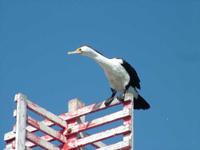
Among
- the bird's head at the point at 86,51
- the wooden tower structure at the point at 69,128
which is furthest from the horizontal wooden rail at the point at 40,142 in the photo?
the bird's head at the point at 86,51

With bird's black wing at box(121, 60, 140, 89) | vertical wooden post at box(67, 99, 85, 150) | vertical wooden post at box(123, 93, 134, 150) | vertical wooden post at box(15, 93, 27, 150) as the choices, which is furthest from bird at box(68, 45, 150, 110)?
vertical wooden post at box(15, 93, 27, 150)

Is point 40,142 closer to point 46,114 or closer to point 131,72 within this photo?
point 46,114

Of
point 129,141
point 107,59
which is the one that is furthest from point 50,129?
point 107,59

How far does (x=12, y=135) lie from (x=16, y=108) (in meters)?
0.44

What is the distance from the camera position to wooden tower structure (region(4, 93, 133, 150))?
14.2 metres

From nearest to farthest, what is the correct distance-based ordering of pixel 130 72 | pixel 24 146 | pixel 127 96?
pixel 24 146 → pixel 127 96 → pixel 130 72

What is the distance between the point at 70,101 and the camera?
15648 mm

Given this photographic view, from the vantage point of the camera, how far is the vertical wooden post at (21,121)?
1385cm

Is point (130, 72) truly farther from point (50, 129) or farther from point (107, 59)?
point (50, 129)

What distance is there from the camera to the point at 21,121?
14.2 metres

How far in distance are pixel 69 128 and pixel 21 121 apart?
1428mm

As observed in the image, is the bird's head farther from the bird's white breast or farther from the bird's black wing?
the bird's black wing

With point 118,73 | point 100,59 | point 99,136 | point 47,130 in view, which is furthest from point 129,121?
point 100,59

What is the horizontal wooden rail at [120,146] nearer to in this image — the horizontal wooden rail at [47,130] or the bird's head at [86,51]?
the horizontal wooden rail at [47,130]
